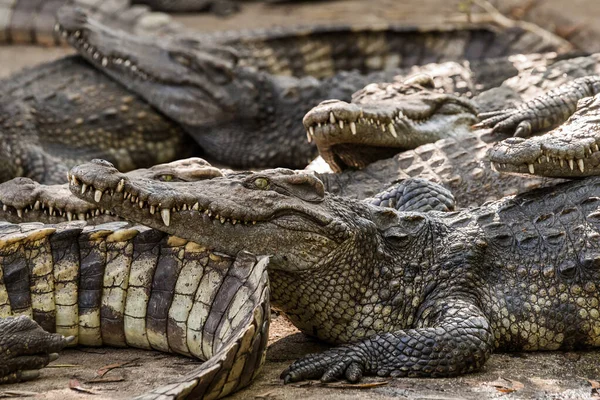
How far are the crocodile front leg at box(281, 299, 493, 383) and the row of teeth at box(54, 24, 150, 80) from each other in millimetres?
4260

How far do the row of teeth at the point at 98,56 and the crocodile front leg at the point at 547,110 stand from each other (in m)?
3.03

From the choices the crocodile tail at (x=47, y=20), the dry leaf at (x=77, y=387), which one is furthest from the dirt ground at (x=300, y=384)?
the crocodile tail at (x=47, y=20)

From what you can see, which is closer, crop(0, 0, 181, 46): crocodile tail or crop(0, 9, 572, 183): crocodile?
crop(0, 9, 572, 183): crocodile

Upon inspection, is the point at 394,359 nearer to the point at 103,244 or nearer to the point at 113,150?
the point at 103,244

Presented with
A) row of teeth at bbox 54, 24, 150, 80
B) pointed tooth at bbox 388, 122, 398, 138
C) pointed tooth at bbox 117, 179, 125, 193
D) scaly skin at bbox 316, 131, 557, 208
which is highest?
row of teeth at bbox 54, 24, 150, 80

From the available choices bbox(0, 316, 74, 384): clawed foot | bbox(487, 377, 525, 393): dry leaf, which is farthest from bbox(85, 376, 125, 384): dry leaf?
bbox(487, 377, 525, 393): dry leaf

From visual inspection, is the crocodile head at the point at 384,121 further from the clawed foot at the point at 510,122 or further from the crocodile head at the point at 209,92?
the crocodile head at the point at 209,92

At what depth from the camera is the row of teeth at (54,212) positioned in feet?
15.4

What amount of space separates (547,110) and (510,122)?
0.21 meters

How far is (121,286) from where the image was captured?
381cm

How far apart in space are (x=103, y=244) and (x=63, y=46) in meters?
6.67

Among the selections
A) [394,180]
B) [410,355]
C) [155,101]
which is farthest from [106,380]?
[155,101]

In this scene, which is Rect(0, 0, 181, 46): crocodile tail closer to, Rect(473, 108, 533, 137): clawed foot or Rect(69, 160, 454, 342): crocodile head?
Rect(473, 108, 533, 137): clawed foot

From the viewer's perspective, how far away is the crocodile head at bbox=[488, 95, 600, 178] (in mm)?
4203
